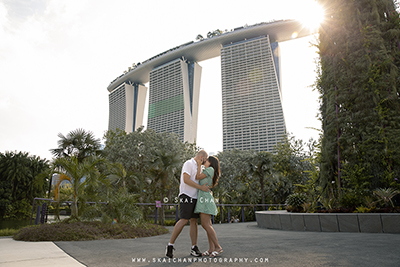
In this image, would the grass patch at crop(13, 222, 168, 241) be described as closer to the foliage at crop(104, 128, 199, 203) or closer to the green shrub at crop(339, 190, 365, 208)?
the green shrub at crop(339, 190, 365, 208)

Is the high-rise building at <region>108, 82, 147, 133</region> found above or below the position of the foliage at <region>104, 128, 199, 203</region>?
above

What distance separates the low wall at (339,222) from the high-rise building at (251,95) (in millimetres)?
78280

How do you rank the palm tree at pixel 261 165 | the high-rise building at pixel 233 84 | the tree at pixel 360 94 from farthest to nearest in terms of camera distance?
the high-rise building at pixel 233 84, the palm tree at pixel 261 165, the tree at pixel 360 94

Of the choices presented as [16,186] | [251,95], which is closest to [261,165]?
[16,186]

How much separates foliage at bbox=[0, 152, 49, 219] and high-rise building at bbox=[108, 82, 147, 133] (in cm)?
8997

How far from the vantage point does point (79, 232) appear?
670cm

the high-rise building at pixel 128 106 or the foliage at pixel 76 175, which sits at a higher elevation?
the high-rise building at pixel 128 106

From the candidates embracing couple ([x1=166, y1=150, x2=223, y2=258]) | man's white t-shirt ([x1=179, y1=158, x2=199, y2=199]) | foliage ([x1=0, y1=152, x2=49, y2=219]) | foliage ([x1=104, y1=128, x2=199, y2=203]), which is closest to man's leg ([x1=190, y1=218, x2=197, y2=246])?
embracing couple ([x1=166, y1=150, x2=223, y2=258])

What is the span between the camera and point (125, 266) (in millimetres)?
3193

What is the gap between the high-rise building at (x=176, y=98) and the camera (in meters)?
104

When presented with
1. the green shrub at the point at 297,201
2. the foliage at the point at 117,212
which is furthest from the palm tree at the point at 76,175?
the green shrub at the point at 297,201

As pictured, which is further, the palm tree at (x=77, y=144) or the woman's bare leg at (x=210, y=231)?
the palm tree at (x=77, y=144)

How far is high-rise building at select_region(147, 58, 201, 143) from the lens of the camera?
10444 cm

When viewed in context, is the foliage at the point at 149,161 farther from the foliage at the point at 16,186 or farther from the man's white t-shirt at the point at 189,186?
the man's white t-shirt at the point at 189,186
